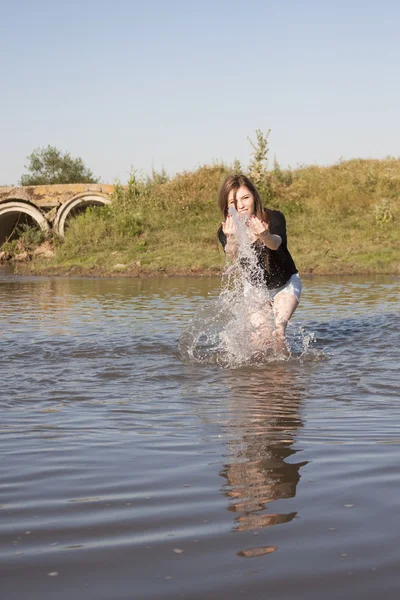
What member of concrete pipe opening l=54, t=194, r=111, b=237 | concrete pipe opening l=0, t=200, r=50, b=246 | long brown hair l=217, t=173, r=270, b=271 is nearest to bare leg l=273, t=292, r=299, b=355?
long brown hair l=217, t=173, r=270, b=271

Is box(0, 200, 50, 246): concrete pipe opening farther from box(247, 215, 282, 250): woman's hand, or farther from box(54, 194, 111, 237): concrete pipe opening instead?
box(247, 215, 282, 250): woman's hand

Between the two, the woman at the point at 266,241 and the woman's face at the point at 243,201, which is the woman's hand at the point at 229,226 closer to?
the woman at the point at 266,241

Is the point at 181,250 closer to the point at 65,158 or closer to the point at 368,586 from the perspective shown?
the point at 368,586

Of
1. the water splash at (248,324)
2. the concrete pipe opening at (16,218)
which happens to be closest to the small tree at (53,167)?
the concrete pipe opening at (16,218)

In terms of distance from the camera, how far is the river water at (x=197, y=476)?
2.42 metres

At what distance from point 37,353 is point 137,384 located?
2.16 meters

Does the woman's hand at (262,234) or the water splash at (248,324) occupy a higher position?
the woman's hand at (262,234)

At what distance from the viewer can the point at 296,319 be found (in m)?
11.6

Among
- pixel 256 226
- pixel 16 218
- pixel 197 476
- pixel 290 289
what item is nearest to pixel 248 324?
pixel 290 289

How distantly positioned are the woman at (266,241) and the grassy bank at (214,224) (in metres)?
14.1

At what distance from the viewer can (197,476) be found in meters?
3.55

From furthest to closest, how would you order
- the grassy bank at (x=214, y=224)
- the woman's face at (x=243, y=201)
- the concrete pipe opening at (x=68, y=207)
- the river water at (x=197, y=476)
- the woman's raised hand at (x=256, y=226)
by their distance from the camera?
1. the concrete pipe opening at (x=68, y=207)
2. the grassy bank at (x=214, y=224)
3. the woman's face at (x=243, y=201)
4. the woman's raised hand at (x=256, y=226)
5. the river water at (x=197, y=476)

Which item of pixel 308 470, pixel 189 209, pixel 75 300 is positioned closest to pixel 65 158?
pixel 189 209

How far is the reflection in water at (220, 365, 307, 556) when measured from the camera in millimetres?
3006
